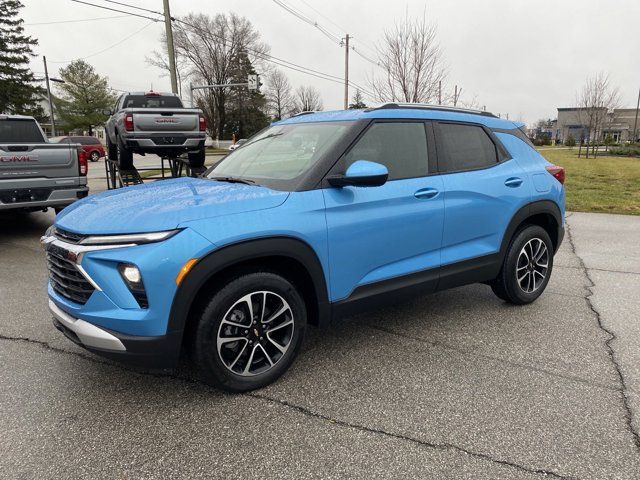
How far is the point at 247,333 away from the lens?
2879 millimetres

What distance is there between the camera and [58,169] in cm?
703

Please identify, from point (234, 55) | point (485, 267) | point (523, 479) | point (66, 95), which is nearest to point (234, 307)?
point (523, 479)

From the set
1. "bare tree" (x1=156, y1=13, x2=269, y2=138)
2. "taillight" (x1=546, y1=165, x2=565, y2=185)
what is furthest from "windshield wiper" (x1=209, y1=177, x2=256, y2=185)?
"bare tree" (x1=156, y1=13, x2=269, y2=138)

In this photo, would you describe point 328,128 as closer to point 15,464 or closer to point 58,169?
point 15,464

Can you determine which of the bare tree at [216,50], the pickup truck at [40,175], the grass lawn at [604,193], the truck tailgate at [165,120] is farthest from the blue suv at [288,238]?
the bare tree at [216,50]

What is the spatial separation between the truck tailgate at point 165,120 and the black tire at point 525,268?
723 centimetres

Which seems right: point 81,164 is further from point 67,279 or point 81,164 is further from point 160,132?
point 67,279

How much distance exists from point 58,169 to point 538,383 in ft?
22.7

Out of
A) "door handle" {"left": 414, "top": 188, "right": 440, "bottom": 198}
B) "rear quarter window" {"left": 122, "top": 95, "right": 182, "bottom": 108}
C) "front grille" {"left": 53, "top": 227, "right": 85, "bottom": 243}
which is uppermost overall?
"rear quarter window" {"left": 122, "top": 95, "right": 182, "bottom": 108}

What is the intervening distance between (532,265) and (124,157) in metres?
8.46

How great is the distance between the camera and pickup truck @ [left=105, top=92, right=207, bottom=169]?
913 cm

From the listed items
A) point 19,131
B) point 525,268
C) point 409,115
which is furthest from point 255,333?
point 19,131

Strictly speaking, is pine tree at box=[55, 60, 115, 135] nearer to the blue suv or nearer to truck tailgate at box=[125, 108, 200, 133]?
truck tailgate at box=[125, 108, 200, 133]

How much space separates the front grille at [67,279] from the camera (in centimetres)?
263
